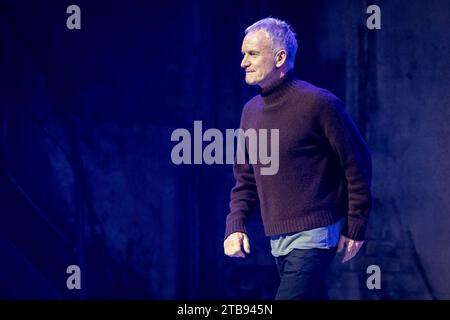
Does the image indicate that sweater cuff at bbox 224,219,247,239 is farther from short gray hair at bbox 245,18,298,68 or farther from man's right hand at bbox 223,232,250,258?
Result: short gray hair at bbox 245,18,298,68

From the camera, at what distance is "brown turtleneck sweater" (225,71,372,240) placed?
3631 mm

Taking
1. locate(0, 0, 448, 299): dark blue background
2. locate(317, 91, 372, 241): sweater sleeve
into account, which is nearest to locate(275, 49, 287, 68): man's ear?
locate(317, 91, 372, 241): sweater sleeve

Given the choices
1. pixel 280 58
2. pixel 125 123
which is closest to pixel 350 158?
pixel 280 58

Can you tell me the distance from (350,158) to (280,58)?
0.61 metres

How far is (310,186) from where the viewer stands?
12.0 ft

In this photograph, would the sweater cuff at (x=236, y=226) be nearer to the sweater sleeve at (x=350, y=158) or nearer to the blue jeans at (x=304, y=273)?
the blue jeans at (x=304, y=273)

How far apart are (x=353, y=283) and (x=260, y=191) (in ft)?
5.05

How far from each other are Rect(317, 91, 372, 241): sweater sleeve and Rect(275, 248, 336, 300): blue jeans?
17 cm

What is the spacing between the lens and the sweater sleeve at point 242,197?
3.91 m

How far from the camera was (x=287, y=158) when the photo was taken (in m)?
3.71
